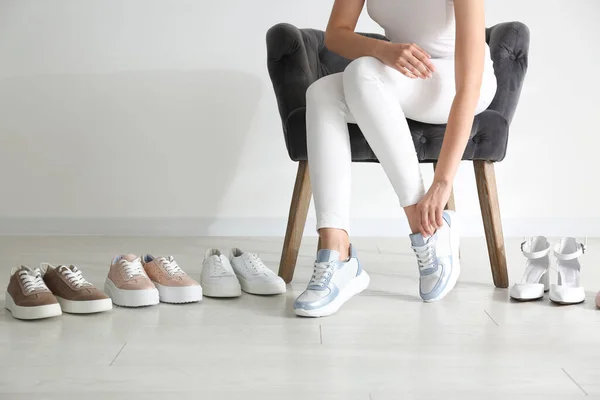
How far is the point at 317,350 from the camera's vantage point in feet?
4.31

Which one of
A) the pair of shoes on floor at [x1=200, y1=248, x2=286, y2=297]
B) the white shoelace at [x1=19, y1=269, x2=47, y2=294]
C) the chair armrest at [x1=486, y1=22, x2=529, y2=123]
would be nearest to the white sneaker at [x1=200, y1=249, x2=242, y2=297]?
the pair of shoes on floor at [x1=200, y1=248, x2=286, y2=297]

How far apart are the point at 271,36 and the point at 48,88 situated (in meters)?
1.11

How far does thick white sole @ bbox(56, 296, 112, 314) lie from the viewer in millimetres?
1539

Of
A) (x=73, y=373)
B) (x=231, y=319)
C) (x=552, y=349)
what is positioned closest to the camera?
(x=73, y=373)

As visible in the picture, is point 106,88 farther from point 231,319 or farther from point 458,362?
point 458,362

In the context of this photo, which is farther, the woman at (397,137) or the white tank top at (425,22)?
the white tank top at (425,22)

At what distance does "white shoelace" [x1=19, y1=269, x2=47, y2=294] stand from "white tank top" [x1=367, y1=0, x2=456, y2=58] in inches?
38.0

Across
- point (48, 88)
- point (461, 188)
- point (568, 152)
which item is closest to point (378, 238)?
point (461, 188)

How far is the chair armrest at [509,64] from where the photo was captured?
1.97 meters

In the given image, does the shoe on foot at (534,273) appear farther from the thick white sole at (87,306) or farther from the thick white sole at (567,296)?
the thick white sole at (87,306)

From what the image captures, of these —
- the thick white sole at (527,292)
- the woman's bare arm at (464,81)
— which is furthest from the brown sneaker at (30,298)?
the thick white sole at (527,292)

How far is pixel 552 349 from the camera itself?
1.33 metres

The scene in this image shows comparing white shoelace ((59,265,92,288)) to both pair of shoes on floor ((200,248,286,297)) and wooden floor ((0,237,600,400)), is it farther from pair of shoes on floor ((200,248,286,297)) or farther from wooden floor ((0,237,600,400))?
pair of shoes on floor ((200,248,286,297))

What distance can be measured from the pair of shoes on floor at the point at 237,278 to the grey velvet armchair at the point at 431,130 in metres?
0.13
